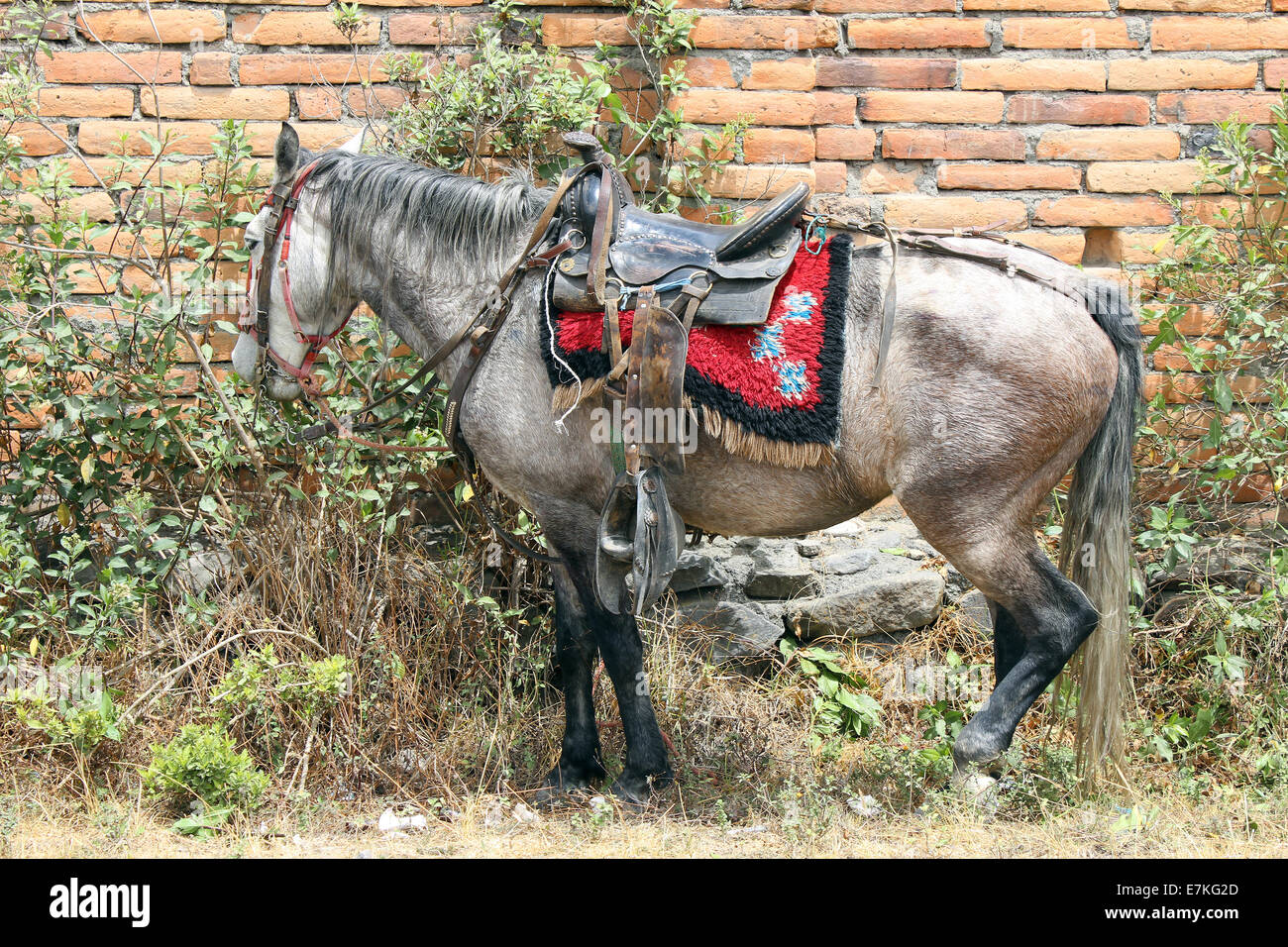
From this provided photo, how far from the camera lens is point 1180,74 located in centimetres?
416

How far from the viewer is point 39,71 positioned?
13.9 ft

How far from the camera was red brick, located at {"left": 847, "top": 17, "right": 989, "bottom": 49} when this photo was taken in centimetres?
416

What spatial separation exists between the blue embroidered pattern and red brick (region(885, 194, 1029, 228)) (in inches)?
52.7

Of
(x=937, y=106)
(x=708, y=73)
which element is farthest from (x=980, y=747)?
(x=708, y=73)

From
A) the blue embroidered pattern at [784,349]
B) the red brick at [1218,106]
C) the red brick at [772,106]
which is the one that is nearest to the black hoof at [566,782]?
the blue embroidered pattern at [784,349]

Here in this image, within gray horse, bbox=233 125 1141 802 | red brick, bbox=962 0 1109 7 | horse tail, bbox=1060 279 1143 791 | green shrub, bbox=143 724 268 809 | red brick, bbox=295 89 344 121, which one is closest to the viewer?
gray horse, bbox=233 125 1141 802

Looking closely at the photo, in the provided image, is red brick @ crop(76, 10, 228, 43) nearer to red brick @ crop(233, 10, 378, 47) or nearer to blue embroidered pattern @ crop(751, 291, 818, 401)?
red brick @ crop(233, 10, 378, 47)

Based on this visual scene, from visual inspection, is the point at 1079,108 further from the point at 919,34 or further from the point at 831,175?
the point at 831,175

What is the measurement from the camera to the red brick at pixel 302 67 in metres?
4.37

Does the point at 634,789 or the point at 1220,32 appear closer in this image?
the point at 634,789

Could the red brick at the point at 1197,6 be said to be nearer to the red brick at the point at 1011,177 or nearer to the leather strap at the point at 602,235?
the red brick at the point at 1011,177

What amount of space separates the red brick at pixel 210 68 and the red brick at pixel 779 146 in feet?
7.19

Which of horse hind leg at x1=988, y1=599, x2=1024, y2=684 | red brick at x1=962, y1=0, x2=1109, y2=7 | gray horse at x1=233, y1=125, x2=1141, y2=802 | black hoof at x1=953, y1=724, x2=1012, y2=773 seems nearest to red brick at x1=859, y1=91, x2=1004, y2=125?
red brick at x1=962, y1=0, x2=1109, y2=7

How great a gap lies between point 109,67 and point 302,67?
794mm
